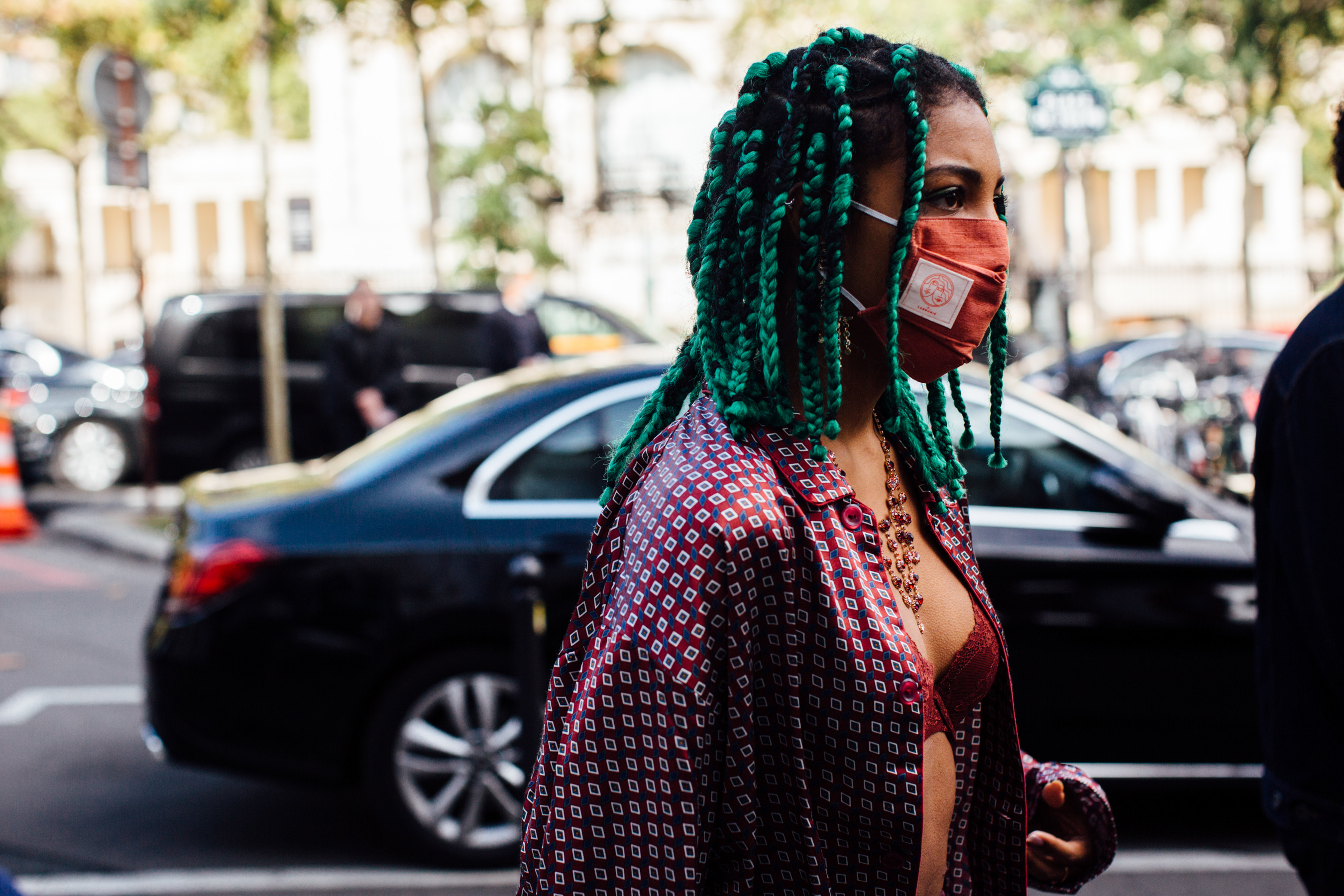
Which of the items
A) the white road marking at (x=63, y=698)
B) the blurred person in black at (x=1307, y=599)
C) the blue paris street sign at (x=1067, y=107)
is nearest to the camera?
the blurred person in black at (x=1307, y=599)

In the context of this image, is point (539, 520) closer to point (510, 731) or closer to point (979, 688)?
point (510, 731)

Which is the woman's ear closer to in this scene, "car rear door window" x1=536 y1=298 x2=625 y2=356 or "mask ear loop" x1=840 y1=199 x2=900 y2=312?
"mask ear loop" x1=840 y1=199 x2=900 y2=312

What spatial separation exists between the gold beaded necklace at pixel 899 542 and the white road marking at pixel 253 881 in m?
3.06

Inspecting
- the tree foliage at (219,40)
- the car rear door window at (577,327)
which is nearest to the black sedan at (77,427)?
the tree foliage at (219,40)

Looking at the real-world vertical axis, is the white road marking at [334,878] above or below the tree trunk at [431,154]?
below

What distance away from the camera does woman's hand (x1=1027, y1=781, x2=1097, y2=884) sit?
1.96m

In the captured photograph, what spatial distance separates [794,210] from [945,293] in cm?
23

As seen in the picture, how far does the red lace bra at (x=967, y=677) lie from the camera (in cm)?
164

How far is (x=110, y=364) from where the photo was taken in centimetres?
1457

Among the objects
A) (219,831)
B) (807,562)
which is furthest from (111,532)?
(807,562)

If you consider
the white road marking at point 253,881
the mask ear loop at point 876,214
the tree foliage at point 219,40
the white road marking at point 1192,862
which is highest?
the tree foliage at point 219,40

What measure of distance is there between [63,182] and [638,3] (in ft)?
73.5

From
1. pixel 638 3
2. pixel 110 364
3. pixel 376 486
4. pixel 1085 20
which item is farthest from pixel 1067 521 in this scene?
pixel 638 3

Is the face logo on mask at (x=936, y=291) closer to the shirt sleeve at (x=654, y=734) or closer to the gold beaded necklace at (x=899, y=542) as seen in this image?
the gold beaded necklace at (x=899, y=542)
